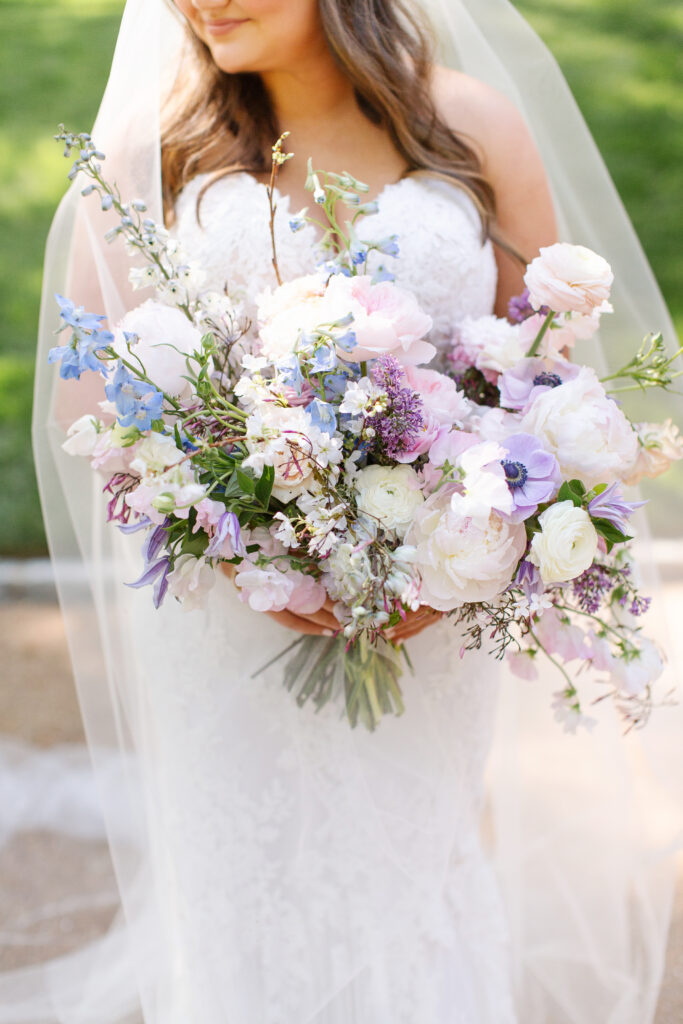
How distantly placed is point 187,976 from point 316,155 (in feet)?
5.85

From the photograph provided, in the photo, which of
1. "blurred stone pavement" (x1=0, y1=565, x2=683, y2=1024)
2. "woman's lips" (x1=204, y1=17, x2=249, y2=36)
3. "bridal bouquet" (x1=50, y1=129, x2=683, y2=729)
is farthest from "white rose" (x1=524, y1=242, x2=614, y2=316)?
"blurred stone pavement" (x1=0, y1=565, x2=683, y2=1024)

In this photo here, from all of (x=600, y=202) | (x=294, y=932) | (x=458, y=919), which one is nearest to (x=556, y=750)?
(x=458, y=919)

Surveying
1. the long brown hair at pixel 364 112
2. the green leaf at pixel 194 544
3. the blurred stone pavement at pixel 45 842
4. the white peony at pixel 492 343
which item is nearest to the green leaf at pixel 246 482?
the green leaf at pixel 194 544

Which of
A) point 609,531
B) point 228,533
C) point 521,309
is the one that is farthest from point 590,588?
point 228,533

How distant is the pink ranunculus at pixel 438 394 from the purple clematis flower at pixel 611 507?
0.25 m

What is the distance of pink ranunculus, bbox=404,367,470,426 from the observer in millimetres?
1501

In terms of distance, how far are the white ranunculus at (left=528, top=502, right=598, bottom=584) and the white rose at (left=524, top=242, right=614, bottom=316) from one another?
0.41 metres

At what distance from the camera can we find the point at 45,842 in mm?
3154

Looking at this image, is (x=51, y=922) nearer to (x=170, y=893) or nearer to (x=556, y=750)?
(x=170, y=893)

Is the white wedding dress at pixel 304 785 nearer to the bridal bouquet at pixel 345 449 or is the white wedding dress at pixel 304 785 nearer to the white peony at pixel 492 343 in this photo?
the white peony at pixel 492 343

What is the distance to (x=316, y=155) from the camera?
2.12m

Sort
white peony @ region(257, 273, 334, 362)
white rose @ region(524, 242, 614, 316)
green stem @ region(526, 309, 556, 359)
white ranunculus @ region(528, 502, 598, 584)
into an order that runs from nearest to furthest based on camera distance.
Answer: white ranunculus @ region(528, 502, 598, 584), white peony @ region(257, 273, 334, 362), white rose @ region(524, 242, 614, 316), green stem @ region(526, 309, 556, 359)

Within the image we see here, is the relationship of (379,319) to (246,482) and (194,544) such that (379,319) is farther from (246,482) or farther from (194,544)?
(194,544)

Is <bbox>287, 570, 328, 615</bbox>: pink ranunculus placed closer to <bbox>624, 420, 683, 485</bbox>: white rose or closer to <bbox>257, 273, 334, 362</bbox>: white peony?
<bbox>257, 273, 334, 362</bbox>: white peony
